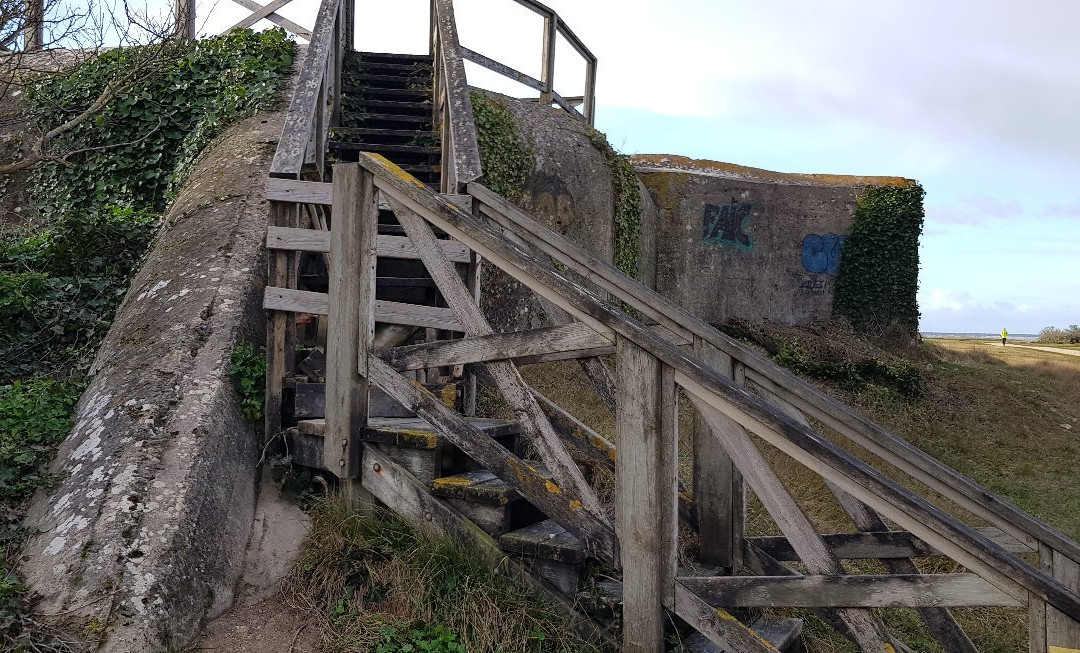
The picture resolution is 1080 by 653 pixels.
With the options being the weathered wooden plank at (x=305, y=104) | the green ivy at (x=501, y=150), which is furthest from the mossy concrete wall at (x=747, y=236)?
the weathered wooden plank at (x=305, y=104)

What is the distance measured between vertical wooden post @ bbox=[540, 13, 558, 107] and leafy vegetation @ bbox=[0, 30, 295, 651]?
3546 millimetres

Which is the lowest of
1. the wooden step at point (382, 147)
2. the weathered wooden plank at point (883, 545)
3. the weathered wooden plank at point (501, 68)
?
the weathered wooden plank at point (883, 545)

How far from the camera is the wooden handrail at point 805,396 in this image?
402 centimetres

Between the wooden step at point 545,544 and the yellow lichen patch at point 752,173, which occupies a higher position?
the yellow lichen patch at point 752,173

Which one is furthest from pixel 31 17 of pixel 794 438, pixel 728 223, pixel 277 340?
pixel 728 223

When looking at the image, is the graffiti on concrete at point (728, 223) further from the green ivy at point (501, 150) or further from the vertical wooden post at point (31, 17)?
the vertical wooden post at point (31, 17)

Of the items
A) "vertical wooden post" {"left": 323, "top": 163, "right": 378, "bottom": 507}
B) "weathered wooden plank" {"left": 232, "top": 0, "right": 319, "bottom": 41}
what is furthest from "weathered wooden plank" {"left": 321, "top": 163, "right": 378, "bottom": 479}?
"weathered wooden plank" {"left": 232, "top": 0, "right": 319, "bottom": 41}

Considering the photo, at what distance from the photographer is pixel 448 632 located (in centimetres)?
371

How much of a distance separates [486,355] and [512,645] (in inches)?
A: 49.5

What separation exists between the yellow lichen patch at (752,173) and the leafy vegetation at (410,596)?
12.5 meters

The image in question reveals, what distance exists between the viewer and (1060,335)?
22641mm

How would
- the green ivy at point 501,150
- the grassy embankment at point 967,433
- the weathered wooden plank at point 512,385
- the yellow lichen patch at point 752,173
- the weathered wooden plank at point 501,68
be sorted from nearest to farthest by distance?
the weathered wooden plank at point 512,385 → the grassy embankment at point 967,433 → the green ivy at point 501,150 → the weathered wooden plank at point 501,68 → the yellow lichen patch at point 752,173

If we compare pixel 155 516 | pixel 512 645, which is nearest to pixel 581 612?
pixel 512 645

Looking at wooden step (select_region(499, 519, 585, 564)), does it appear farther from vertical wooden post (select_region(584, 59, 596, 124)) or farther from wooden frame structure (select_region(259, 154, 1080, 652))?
vertical wooden post (select_region(584, 59, 596, 124))
